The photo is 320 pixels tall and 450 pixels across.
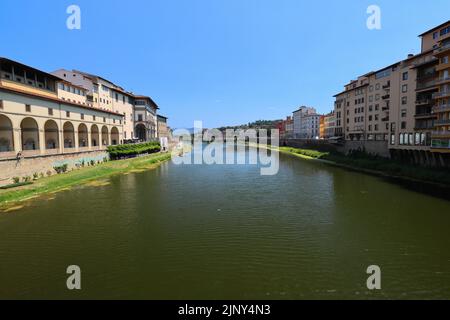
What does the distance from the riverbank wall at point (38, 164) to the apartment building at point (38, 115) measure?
52 centimetres

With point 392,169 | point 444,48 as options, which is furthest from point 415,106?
point 392,169

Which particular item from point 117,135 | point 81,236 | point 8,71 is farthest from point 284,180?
point 117,135

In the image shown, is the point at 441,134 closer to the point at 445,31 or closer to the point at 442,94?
the point at 442,94

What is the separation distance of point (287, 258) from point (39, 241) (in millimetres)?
12558

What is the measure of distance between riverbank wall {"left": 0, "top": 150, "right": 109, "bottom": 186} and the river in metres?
5.85

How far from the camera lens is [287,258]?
1187 centimetres

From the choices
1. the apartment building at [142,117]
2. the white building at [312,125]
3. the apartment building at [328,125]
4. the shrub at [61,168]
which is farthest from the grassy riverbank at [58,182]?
the white building at [312,125]

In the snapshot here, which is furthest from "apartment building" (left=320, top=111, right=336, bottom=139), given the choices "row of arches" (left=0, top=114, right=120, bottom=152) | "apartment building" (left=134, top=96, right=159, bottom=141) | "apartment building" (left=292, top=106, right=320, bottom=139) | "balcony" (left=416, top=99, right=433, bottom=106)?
"row of arches" (left=0, top=114, right=120, bottom=152)

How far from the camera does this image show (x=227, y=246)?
13.1 metres

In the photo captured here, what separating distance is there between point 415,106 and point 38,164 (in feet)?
172

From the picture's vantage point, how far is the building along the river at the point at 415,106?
33.5m

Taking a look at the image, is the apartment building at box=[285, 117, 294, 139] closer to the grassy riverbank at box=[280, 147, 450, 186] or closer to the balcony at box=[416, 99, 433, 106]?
the grassy riverbank at box=[280, 147, 450, 186]

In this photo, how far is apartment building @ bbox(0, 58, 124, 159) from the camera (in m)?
27.8
